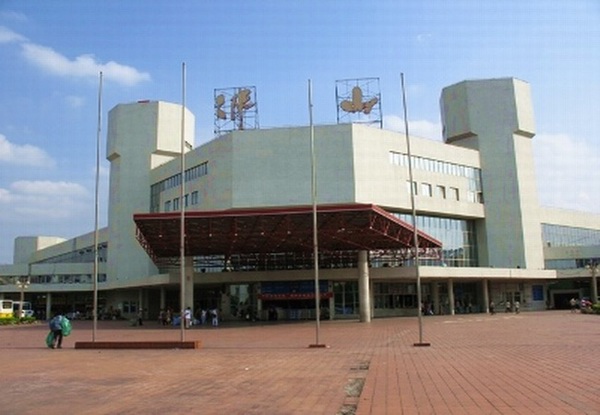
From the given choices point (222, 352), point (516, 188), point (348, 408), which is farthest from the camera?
point (516, 188)

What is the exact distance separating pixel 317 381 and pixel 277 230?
25.3 metres

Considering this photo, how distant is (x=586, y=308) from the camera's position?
45.0 metres

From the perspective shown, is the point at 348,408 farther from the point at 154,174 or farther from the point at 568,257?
the point at 568,257

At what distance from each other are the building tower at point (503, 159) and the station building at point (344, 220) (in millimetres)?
137

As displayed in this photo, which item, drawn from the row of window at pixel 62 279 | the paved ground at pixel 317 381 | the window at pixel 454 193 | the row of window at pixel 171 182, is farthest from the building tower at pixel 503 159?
the row of window at pixel 62 279

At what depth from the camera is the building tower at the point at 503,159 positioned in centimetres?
5691

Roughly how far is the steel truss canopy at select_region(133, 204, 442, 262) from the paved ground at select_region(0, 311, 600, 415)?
14472 millimetres

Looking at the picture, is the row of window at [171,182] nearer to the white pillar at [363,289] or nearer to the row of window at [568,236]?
the white pillar at [363,289]

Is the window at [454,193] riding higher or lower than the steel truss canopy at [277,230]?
higher

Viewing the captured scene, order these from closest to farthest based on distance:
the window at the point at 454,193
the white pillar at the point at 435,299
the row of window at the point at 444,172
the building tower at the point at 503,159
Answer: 1. the row of window at the point at 444,172
2. the white pillar at the point at 435,299
3. the window at the point at 454,193
4. the building tower at the point at 503,159

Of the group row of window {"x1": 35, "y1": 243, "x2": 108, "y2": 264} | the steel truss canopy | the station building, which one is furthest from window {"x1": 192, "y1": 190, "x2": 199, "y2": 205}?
row of window {"x1": 35, "y1": 243, "x2": 108, "y2": 264}

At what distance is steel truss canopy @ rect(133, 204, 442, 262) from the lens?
33.6 m

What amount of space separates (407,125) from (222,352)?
12.5 m

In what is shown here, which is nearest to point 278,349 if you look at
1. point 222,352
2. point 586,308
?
point 222,352
